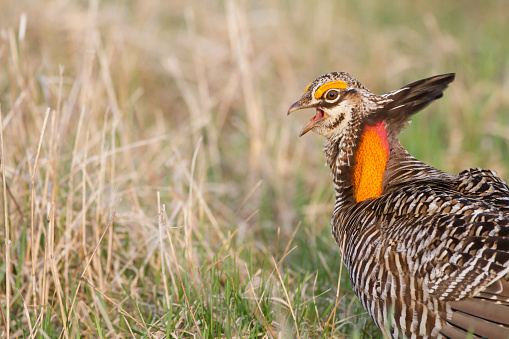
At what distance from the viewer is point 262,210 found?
5430 mm

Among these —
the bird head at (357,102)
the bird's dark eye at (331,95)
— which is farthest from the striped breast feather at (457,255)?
the bird's dark eye at (331,95)

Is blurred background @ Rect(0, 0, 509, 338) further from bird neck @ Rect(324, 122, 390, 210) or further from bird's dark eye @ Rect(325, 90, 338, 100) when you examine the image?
bird's dark eye @ Rect(325, 90, 338, 100)

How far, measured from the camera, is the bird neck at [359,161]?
3416 mm

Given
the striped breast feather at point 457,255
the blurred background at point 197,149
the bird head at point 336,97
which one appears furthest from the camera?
the bird head at point 336,97

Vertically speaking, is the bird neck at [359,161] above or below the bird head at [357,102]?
below

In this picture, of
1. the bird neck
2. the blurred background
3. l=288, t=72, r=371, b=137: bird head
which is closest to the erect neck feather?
the bird neck

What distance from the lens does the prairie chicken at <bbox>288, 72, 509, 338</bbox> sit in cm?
258

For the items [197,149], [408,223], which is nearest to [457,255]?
[408,223]

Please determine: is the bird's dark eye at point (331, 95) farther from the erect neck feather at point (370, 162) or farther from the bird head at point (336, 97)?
the erect neck feather at point (370, 162)

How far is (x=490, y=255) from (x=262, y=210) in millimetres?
2998

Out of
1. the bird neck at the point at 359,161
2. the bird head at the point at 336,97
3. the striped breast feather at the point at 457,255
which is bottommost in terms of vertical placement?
the striped breast feather at the point at 457,255

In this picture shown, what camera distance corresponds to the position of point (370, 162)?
11.3 feet

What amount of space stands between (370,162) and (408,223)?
0.62 metres

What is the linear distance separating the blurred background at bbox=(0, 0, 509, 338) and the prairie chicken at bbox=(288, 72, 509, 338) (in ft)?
0.98
